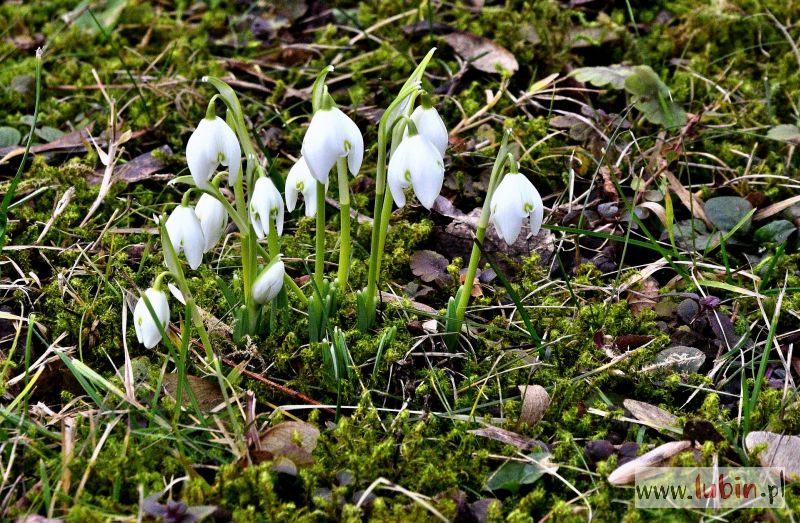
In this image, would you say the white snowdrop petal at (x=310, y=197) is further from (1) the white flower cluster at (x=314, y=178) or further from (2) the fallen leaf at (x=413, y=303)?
(2) the fallen leaf at (x=413, y=303)

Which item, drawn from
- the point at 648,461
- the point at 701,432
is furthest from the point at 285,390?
the point at 701,432

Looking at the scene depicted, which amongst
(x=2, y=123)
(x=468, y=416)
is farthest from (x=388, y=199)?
(x=2, y=123)

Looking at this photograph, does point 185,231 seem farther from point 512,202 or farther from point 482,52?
point 482,52

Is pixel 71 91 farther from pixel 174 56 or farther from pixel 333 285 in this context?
pixel 333 285

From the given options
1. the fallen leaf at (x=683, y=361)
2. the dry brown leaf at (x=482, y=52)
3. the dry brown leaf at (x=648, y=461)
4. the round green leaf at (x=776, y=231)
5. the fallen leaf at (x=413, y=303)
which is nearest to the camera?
the dry brown leaf at (x=648, y=461)

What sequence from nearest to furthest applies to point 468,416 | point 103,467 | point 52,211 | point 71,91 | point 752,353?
1. point 103,467
2. point 468,416
3. point 752,353
4. point 52,211
5. point 71,91

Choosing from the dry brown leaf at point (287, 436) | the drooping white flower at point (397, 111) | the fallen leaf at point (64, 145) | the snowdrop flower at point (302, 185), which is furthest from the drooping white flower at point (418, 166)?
the fallen leaf at point (64, 145)

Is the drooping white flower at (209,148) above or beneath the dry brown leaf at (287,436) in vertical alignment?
above
